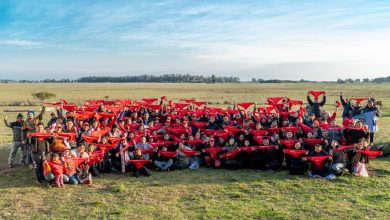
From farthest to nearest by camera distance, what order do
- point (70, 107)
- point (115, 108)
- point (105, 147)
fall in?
point (115, 108)
point (70, 107)
point (105, 147)

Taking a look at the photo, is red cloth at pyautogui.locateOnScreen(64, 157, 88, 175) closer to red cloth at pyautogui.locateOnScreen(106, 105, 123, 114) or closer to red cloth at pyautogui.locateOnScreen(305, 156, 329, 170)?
red cloth at pyautogui.locateOnScreen(106, 105, 123, 114)

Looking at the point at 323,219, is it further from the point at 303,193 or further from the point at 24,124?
the point at 24,124

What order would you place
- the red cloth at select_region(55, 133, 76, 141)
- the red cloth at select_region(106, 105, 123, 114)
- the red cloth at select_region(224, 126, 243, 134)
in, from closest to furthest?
the red cloth at select_region(55, 133, 76, 141) → the red cloth at select_region(224, 126, 243, 134) → the red cloth at select_region(106, 105, 123, 114)

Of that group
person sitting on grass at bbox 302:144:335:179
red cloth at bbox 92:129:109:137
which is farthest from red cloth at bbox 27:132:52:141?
person sitting on grass at bbox 302:144:335:179

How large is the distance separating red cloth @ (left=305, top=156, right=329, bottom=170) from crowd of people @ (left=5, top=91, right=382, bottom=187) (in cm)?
2

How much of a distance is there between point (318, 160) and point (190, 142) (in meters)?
4.68

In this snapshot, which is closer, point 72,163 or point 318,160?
point 72,163

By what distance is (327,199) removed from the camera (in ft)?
33.5

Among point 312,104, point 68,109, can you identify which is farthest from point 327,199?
point 68,109

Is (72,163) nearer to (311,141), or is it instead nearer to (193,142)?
(193,142)

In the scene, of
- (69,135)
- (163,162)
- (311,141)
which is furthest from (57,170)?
(311,141)

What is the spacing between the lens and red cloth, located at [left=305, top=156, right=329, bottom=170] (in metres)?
12.4

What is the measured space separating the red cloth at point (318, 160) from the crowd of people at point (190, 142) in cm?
2

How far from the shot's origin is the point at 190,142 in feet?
48.0
